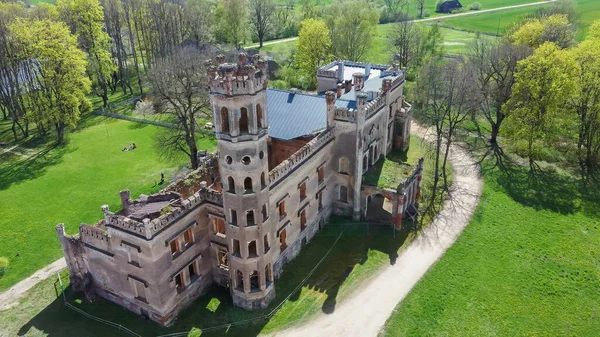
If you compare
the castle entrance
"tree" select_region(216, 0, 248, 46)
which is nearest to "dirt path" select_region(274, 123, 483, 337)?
the castle entrance

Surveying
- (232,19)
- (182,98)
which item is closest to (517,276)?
(182,98)

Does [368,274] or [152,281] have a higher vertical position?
[152,281]

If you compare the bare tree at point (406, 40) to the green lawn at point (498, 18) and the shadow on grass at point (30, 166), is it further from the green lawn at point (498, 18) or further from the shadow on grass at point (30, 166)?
the shadow on grass at point (30, 166)

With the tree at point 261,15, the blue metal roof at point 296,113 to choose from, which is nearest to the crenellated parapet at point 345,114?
the blue metal roof at point 296,113

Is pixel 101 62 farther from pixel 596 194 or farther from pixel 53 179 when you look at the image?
pixel 596 194

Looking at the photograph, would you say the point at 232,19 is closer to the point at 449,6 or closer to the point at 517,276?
the point at 517,276

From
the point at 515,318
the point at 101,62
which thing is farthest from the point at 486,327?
the point at 101,62
